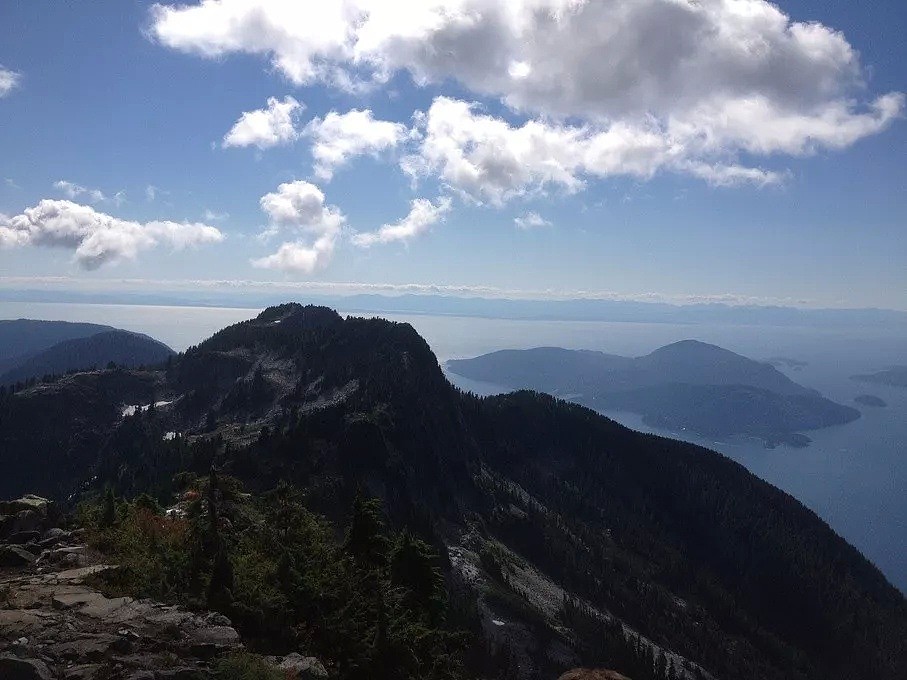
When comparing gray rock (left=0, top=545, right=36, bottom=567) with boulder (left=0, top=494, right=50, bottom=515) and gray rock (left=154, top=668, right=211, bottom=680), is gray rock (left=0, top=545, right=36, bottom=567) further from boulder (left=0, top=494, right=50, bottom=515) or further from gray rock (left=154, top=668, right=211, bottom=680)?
gray rock (left=154, top=668, right=211, bottom=680)

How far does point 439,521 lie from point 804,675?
126 meters

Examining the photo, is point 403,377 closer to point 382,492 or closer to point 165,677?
point 382,492

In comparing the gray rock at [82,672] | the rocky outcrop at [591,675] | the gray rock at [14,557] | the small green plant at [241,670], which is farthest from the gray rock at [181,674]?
the rocky outcrop at [591,675]

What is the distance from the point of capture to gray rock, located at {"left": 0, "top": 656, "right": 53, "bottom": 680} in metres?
14.6

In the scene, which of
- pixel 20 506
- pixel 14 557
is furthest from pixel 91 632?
pixel 20 506

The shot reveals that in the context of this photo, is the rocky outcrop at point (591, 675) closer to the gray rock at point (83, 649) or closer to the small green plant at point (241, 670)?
Result: the small green plant at point (241, 670)

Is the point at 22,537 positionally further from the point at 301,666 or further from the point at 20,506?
the point at 301,666

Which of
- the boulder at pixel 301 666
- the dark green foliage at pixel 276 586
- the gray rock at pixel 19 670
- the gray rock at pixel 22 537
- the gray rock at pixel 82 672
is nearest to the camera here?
the gray rock at pixel 19 670

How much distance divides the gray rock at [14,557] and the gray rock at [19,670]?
1169cm

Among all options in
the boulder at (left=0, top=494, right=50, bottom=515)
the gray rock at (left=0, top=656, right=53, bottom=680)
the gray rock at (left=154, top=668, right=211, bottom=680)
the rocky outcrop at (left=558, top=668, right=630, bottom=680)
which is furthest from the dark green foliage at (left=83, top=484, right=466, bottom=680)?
the rocky outcrop at (left=558, top=668, right=630, bottom=680)

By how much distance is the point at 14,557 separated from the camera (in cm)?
2402

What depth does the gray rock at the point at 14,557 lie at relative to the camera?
941 inches

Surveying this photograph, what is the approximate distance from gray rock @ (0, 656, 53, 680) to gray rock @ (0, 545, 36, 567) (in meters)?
11.7

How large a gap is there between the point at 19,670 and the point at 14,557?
39.5 ft
